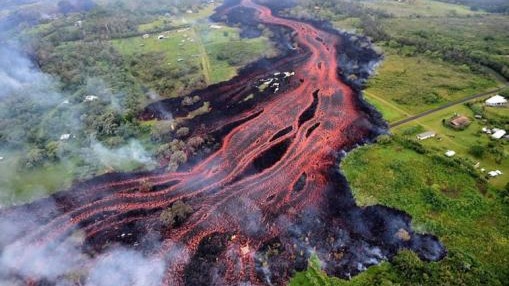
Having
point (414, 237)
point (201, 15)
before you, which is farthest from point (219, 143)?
point (201, 15)

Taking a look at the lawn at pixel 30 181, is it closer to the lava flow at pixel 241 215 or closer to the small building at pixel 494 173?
the lava flow at pixel 241 215

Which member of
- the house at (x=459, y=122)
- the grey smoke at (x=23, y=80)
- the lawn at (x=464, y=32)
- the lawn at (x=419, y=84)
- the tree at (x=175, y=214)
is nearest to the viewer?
the tree at (x=175, y=214)

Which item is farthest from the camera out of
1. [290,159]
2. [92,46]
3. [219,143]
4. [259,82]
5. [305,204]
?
[92,46]

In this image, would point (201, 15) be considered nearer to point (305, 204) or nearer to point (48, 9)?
point (48, 9)

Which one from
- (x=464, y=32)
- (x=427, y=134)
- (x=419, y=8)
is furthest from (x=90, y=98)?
(x=419, y=8)

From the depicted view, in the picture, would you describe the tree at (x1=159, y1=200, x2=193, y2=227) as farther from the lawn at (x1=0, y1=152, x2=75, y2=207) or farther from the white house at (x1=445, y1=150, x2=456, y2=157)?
the white house at (x1=445, y1=150, x2=456, y2=157)

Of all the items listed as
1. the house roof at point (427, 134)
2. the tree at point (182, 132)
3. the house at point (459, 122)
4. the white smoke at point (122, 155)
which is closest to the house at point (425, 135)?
the house roof at point (427, 134)

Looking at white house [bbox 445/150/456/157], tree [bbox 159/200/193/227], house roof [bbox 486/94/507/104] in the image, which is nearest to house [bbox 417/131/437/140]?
white house [bbox 445/150/456/157]
